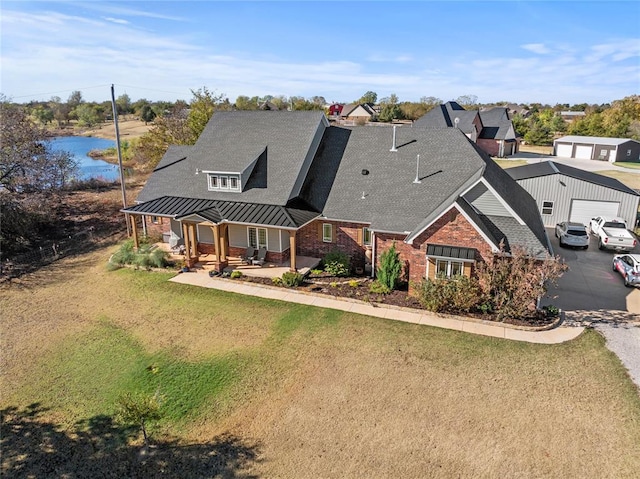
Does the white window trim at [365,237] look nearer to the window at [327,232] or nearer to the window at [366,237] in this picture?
the window at [366,237]

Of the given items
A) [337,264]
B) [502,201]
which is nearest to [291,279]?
[337,264]

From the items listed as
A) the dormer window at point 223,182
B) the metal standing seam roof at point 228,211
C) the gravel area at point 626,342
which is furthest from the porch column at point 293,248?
the gravel area at point 626,342

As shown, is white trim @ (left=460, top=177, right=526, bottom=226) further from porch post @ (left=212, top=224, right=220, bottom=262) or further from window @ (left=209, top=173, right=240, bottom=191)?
window @ (left=209, top=173, right=240, bottom=191)

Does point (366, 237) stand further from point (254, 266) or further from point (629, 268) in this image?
point (629, 268)

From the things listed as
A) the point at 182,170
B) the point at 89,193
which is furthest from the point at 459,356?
the point at 89,193

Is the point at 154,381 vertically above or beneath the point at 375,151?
beneath

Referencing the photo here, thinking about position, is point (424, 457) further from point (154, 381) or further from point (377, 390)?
point (154, 381)
